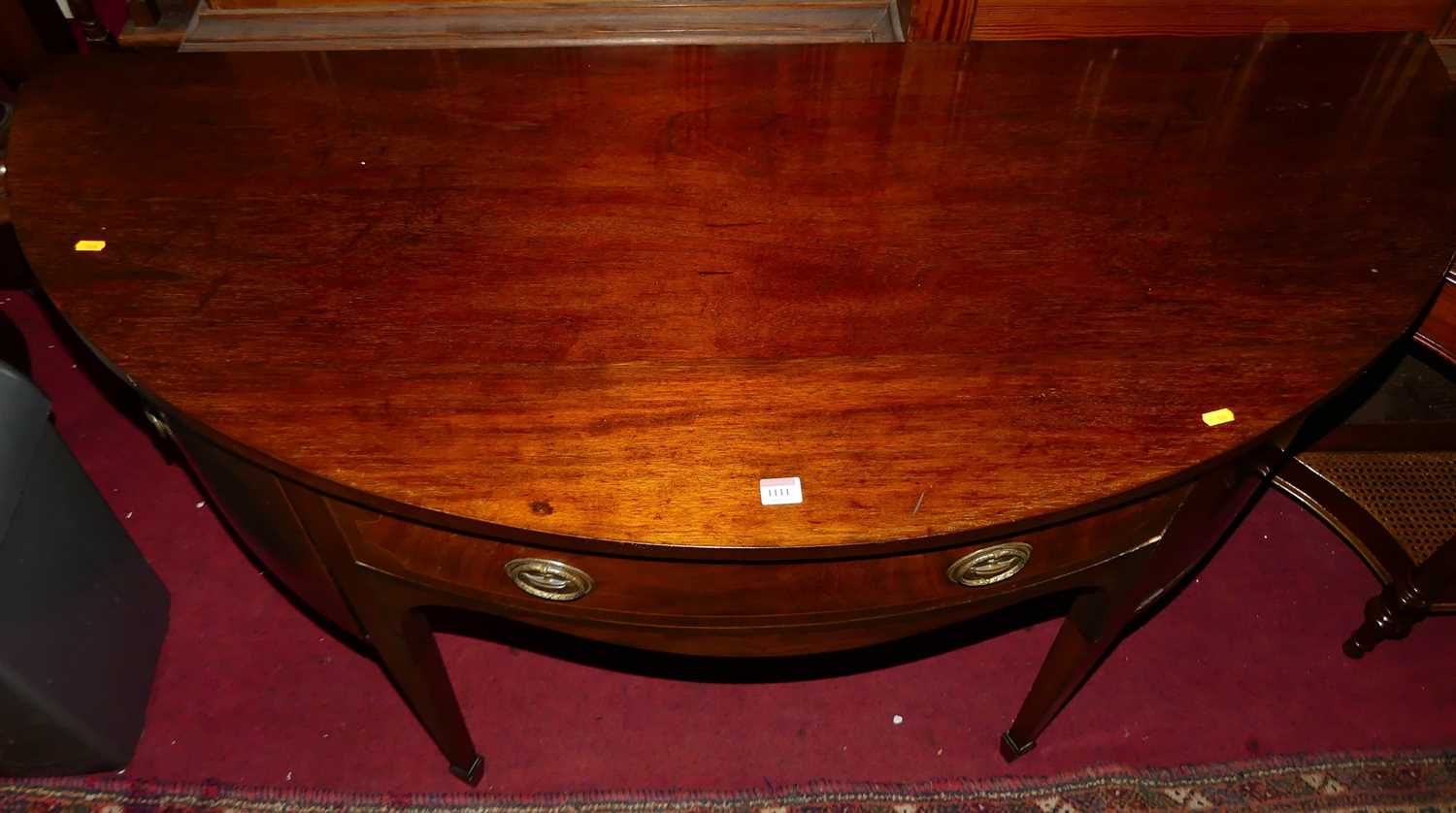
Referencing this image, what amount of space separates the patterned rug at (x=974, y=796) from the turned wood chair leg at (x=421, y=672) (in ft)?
0.32

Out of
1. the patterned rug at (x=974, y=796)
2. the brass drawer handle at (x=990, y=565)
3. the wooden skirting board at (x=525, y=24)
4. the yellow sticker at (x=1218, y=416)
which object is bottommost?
the patterned rug at (x=974, y=796)

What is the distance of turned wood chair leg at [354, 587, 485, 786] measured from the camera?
1.07m

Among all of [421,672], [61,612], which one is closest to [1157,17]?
[421,672]

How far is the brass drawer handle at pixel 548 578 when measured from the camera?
0.90 meters

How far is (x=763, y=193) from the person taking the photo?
1105mm

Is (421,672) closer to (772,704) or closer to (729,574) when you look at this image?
(729,574)

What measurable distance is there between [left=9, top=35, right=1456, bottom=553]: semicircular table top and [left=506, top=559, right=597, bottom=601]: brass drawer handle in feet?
0.31

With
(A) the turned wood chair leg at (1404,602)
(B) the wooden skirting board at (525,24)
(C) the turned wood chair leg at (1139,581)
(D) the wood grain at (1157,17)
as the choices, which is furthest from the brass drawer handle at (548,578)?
(A) the turned wood chair leg at (1404,602)

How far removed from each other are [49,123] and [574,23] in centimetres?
63

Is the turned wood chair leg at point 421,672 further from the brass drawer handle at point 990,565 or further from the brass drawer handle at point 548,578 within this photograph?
the brass drawer handle at point 990,565

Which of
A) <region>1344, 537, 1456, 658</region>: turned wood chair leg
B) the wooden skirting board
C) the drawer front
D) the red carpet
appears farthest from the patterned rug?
the wooden skirting board

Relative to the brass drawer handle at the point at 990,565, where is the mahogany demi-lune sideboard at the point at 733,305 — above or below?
above

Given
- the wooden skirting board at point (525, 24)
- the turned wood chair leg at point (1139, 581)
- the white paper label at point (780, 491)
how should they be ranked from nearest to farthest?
the white paper label at point (780, 491), the turned wood chair leg at point (1139, 581), the wooden skirting board at point (525, 24)

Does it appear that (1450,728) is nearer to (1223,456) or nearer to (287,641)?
(1223,456)
